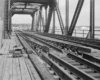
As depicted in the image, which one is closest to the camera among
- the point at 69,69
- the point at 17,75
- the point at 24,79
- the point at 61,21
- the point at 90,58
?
the point at 24,79

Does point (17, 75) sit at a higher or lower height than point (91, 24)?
lower

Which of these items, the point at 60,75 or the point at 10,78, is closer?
the point at 10,78

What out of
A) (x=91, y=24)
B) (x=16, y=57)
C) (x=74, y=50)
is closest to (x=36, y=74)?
(x=16, y=57)

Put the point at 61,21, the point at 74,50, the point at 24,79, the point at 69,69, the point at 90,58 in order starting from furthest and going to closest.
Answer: the point at 61,21, the point at 74,50, the point at 90,58, the point at 69,69, the point at 24,79

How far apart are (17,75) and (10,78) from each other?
29 centimetres

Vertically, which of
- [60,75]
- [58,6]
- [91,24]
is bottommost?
[60,75]

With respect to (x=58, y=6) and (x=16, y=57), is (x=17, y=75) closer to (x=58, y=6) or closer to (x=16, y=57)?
(x=16, y=57)

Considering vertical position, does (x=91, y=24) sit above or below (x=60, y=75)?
A: above

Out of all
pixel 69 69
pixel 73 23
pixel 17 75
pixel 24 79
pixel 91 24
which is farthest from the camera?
pixel 73 23

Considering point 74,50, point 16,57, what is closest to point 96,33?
point 74,50

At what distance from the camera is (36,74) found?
4488 mm

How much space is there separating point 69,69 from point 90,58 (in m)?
1.83

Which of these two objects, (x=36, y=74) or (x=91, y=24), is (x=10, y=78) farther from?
(x=91, y=24)

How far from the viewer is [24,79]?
4055mm
